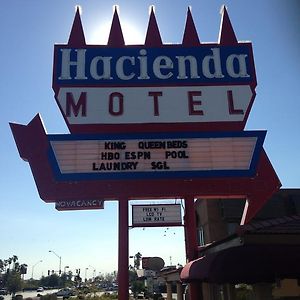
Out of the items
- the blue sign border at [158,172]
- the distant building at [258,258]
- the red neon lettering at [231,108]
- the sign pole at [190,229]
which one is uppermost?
the red neon lettering at [231,108]

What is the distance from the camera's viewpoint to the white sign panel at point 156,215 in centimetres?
1784

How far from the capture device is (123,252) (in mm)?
12422

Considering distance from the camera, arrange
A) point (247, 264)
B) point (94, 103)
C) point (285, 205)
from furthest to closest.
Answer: point (285, 205), point (94, 103), point (247, 264)

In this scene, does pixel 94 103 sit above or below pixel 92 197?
above

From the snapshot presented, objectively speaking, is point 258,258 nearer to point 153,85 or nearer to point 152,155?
point 152,155

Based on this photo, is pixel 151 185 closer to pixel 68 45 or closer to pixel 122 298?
pixel 122 298

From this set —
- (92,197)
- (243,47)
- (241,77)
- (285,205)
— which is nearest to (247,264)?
(92,197)

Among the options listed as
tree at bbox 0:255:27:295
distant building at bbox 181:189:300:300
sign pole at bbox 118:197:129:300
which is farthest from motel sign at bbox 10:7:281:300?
tree at bbox 0:255:27:295

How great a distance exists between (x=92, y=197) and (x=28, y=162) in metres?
2.09

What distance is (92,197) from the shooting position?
12375 mm

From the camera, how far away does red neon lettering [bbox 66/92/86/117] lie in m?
12.7

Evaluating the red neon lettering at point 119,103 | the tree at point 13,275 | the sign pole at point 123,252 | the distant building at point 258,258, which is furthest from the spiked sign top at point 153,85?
the tree at point 13,275

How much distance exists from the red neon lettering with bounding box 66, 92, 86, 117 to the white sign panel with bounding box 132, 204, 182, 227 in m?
6.61

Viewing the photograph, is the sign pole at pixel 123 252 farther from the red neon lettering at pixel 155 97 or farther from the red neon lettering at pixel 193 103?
the red neon lettering at pixel 193 103
